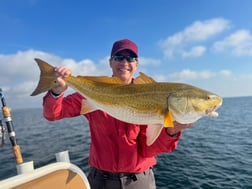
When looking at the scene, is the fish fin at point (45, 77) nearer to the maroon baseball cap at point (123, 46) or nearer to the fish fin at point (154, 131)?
the maroon baseball cap at point (123, 46)

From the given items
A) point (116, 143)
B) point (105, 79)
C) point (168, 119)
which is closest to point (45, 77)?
point (105, 79)

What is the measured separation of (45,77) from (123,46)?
5.07 ft

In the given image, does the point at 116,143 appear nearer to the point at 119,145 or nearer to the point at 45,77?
the point at 119,145

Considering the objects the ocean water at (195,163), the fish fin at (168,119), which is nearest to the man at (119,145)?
the fish fin at (168,119)

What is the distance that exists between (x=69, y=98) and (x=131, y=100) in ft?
4.94

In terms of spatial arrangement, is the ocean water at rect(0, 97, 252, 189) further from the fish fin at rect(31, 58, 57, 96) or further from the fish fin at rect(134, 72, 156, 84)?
the fish fin at rect(31, 58, 57, 96)

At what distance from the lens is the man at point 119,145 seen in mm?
3883

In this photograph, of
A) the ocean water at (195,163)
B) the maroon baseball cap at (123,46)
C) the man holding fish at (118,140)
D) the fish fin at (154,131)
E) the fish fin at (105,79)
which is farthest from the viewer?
the ocean water at (195,163)

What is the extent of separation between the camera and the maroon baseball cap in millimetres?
4059

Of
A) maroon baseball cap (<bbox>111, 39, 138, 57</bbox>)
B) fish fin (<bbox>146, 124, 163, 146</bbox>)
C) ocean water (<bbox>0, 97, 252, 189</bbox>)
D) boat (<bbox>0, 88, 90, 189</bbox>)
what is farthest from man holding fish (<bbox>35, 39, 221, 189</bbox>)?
ocean water (<bbox>0, 97, 252, 189</bbox>)

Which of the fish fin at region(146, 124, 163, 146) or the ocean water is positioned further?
the ocean water

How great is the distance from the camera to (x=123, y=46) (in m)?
4.06

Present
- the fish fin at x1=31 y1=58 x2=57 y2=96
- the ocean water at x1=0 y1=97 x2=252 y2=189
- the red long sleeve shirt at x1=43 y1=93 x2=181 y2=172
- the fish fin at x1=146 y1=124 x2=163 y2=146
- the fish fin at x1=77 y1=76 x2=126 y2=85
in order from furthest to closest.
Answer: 1. the ocean water at x1=0 y1=97 x2=252 y2=189
2. the red long sleeve shirt at x1=43 y1=93 x2=181 y2=172
3. the fish fin at x1=77 y1=76 x2=126 y2=85
4. the fish fin at x1=31 y1=58 x2=57 y2=96
5. the fish fin at x1=146 y1=124 x2=163 y2=146

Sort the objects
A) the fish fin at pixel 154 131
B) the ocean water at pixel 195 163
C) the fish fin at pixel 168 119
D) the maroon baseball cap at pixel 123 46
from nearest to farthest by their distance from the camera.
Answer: the fish fin at pixel 168 119 → the fish fin at pixel 154 131 → the maroon baseball cap at pixel 123 46 → the ocean water at pixel 195 163
